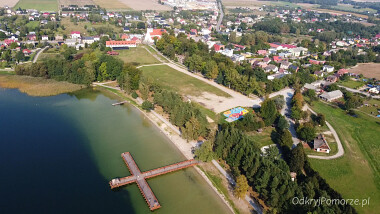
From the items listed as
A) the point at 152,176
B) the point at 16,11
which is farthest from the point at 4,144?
the point at 16,11

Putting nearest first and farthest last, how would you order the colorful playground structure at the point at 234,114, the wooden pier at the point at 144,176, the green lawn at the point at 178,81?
the wooden pier at the point at 144,176 < the colorful playground structure at the point at 234,114 < the green lawn at the point at 178,81

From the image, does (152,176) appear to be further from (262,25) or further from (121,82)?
(262,25)

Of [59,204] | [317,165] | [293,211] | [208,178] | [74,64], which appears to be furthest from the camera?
[74,64]

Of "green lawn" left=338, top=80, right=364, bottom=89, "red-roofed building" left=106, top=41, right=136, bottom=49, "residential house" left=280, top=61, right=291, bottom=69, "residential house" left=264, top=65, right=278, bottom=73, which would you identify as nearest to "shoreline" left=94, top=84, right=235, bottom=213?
"residential house" left=264, top=65, right=278, bottom=73

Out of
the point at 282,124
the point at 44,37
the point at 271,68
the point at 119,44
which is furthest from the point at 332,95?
the point at 44,37

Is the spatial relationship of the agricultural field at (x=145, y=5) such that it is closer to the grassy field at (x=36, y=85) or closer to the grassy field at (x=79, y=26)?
the grassy field at (x=79, y=26)

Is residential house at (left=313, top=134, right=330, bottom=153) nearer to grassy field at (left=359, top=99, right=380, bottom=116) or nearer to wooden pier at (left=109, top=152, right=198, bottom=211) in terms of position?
wooden pier at (left=109, top=152, right=198, bottom=211)

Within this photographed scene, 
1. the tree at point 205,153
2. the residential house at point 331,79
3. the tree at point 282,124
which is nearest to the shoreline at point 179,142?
the tree at point 205,153
